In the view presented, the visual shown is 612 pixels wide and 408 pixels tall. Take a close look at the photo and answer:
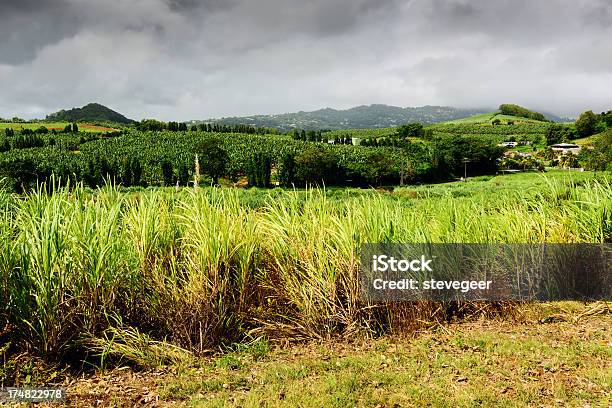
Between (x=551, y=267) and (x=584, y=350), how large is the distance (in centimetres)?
129

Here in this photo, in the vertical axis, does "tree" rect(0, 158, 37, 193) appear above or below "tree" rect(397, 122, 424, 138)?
below

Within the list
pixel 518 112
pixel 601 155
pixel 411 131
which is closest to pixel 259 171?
pixel 601 155

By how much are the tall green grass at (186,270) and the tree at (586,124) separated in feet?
409

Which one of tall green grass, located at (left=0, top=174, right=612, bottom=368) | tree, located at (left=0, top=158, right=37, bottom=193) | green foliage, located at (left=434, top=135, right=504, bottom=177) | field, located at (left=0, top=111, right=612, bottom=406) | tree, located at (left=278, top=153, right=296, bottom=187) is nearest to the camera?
field, located at (left=0, top=111, right=612, bottom=406)

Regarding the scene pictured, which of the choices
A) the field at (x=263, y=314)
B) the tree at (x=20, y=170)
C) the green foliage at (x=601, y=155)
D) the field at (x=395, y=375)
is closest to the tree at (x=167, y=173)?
the tree at (x=20, y=170)

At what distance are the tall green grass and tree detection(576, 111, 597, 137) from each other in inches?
4902

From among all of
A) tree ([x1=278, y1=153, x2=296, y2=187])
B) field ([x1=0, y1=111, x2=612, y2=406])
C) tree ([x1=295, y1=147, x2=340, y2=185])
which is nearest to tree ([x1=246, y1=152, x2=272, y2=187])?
tree ([x1=278, y1=153, x2=296, y2=187])

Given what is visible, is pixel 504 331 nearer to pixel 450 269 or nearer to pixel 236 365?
pixel 450 269

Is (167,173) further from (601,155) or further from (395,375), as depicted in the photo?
(395,375)

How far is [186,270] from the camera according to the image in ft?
12.5

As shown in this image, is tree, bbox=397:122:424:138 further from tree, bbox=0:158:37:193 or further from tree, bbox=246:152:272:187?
tree, bbox=0:158:37:193

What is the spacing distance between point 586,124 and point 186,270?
128 meters

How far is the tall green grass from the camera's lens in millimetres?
3242

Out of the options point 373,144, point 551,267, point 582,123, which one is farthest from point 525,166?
point 551,267
